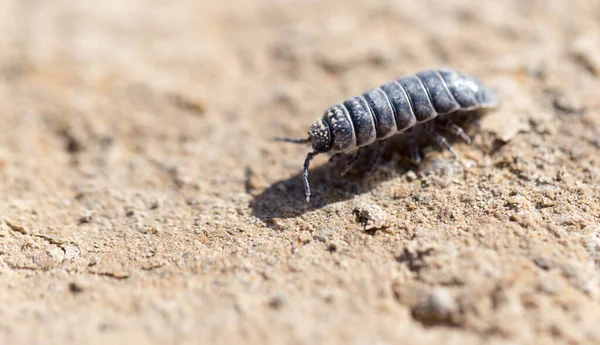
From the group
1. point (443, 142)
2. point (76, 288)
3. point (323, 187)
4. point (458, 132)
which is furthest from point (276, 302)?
point (458, 132)

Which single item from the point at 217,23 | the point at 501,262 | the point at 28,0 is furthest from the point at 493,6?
the point at 28,0

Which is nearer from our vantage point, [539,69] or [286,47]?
[539,69]

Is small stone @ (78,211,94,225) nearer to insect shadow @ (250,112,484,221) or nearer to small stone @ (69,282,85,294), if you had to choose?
small stone @ (69,282,85,294)

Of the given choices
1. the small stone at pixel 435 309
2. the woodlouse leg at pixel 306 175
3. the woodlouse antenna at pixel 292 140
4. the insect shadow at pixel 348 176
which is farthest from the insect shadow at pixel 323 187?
the small stone at pixel 435 309

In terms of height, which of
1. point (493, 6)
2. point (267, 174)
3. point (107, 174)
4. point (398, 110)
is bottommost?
point (107, 174)

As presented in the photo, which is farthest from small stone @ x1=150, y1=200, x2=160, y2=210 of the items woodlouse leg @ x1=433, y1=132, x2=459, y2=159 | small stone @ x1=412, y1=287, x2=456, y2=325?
woodlouse leg @ x1=433, y1=132, x2=459, y2=159

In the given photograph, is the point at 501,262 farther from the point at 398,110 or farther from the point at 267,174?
the point at 267,174

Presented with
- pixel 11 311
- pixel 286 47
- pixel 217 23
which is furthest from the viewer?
pixel 217 23
